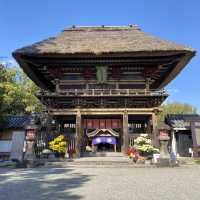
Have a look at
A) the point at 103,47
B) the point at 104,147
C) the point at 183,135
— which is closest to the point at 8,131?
the point at 104,147

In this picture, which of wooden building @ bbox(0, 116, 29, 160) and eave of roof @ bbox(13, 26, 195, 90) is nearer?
eave of roof @ bbox(13, 26, 195, 90)

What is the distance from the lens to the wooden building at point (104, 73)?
16.6 meters

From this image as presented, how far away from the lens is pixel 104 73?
18531 mm

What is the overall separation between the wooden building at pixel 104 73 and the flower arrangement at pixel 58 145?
113 centimetres

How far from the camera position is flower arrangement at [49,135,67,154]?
53.1ft

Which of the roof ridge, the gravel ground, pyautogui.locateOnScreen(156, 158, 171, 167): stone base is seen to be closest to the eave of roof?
the roof ridge

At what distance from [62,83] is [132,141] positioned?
642cm

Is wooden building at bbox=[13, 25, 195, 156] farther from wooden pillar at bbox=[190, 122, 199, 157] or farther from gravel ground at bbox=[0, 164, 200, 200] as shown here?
gravel ground at bbox=[0, 164, 200, 200]

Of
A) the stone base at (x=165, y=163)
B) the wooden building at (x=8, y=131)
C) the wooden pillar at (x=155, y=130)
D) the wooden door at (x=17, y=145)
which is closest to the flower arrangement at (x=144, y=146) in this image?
the wooden pillar at (x=155, y=130)

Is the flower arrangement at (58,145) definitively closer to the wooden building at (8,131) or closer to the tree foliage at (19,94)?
the wooden building at (8,131)

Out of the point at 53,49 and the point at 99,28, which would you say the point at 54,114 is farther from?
the point at 99,28

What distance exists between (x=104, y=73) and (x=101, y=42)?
2.17m

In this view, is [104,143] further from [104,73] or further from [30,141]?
[30,141]

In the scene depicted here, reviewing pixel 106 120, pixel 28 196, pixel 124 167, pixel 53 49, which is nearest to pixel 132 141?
pixel 106 120
